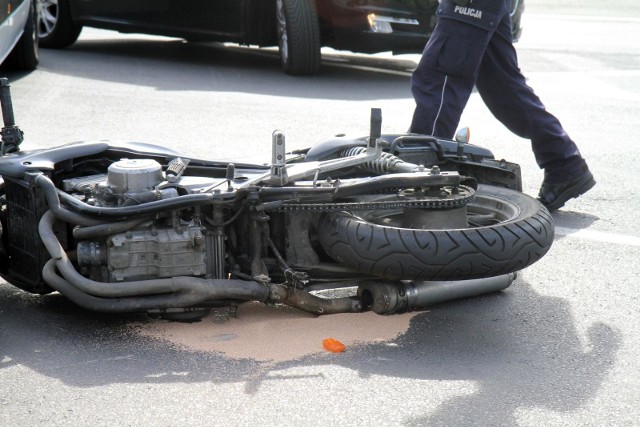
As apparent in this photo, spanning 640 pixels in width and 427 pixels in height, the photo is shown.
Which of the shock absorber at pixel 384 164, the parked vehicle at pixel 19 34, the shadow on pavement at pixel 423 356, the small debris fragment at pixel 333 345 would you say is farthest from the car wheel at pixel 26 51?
the small debris fragment at pixel 333 345

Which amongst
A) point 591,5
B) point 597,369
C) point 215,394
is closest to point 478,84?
point 597,369

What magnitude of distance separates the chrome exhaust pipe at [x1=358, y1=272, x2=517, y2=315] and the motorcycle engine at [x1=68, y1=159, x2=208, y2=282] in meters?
0.68

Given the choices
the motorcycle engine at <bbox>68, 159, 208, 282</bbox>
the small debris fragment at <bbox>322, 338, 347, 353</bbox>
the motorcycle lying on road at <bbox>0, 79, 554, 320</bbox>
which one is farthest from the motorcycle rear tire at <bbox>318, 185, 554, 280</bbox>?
the motorcycle engine at <bbox>68, 159, 208, 282</bbox>

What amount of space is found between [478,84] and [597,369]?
2.73 m

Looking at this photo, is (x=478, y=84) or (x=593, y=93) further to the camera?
(x=593, y=93)

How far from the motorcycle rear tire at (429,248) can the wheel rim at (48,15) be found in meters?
7.95

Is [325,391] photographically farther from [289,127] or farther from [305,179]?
[289,127]

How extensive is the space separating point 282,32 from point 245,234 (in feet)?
20.8

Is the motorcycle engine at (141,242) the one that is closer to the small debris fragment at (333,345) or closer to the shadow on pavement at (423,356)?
the shadow on pavement at (423,356)

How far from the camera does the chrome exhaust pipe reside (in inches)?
171

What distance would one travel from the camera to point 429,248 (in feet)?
13.3

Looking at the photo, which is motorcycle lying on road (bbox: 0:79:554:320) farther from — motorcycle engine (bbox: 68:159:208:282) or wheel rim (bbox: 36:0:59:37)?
wheel rim (bbox: 36:0:59:37)

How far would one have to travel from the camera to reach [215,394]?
3703 millimetres

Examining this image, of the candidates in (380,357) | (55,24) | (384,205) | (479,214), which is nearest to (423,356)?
(380,357)
